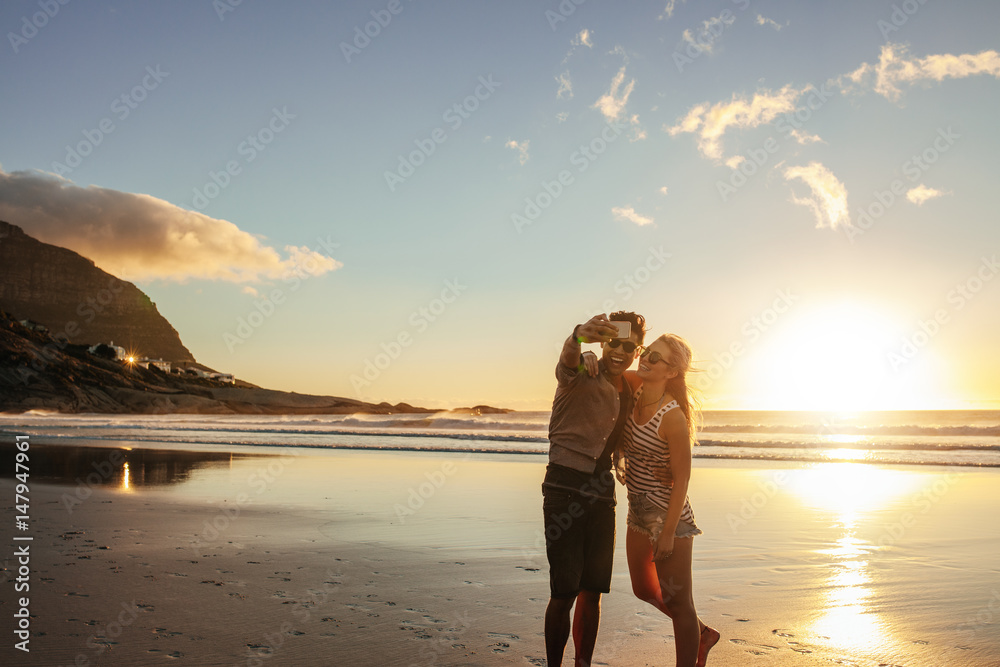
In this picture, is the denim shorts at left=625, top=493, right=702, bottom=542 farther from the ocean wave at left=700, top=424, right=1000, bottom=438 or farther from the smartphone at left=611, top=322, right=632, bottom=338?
the ocean wave at left=700, top=424, right=1000, bottom=438

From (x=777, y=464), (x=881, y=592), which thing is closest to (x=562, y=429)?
(x=881, y=592)

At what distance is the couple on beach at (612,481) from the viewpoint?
3340mm

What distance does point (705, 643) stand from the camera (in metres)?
3.57

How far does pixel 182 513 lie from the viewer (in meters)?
8.53

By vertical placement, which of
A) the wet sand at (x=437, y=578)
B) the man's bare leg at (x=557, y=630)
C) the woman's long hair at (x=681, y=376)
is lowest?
the wet sand at (x=437, y=578)

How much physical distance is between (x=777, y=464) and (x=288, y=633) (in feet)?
50.3

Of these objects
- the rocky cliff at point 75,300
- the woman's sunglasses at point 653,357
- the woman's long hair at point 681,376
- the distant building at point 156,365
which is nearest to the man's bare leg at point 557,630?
the woman's long hair at point 681,376

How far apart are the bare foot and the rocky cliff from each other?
6144 inches

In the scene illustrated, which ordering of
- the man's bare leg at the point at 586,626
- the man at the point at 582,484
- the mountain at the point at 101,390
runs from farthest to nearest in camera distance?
the mountain at the point at 101,390
the man's bare leg at the point at 586,626
the man at the point at 582,484

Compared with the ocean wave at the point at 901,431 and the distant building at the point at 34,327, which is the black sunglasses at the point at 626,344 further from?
the distant building at the point at 34,327

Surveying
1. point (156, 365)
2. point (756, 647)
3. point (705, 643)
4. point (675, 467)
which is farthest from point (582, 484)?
point (156, 365)

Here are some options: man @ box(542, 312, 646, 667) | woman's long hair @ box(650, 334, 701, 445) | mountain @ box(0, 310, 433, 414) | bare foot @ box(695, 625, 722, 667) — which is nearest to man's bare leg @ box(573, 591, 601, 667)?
man @ box(542, 312, 646, 667)

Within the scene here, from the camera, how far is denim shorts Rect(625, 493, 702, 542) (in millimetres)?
3389

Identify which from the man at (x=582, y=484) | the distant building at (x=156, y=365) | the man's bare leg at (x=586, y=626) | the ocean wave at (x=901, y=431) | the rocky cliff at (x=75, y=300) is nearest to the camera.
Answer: the man at (x=582, y=484)
